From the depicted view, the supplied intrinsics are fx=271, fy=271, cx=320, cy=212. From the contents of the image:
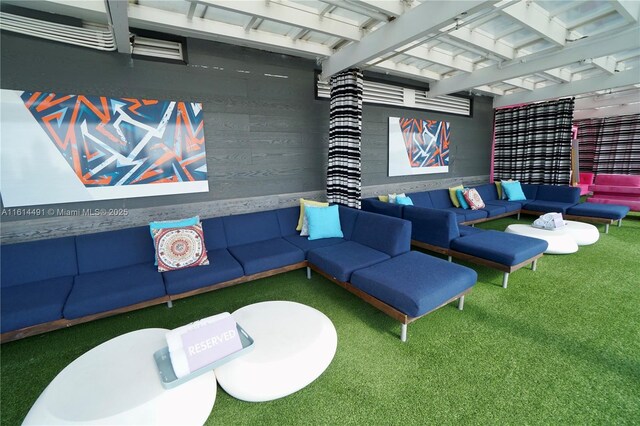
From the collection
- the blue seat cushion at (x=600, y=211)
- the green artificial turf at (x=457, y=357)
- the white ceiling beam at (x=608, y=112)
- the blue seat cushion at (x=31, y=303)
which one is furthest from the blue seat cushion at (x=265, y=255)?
the white ceiling beam at (x=608, y=112)

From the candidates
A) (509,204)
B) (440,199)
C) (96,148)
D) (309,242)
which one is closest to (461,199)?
(440,199)

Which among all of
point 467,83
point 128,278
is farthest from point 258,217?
point 467,83

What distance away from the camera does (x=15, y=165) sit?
2328mm

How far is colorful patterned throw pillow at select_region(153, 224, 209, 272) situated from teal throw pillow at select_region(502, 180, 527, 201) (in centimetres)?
580

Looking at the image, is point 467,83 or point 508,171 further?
point 508,171

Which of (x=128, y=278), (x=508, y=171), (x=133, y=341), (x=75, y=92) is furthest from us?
(x=508, y=171)

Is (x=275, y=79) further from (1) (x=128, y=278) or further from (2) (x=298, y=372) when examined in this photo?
(2) (x=298, y=372)

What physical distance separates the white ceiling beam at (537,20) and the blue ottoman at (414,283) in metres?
2.31

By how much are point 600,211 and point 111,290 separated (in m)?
6.51

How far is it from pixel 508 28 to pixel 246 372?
399 centimetres

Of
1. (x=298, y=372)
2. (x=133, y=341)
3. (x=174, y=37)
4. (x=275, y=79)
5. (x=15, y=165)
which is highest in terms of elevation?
(x=174, y=37)

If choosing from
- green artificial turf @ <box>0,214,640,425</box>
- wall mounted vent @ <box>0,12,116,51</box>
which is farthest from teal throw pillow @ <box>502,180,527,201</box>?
wall mounted vent @ <box>0,12,116,51</box>

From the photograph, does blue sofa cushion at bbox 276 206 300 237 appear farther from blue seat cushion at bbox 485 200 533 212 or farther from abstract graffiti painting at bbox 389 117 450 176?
blue seat cushion at bbox 485 200 533 212

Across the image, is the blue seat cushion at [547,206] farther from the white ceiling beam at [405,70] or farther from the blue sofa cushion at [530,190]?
the white ceiling beam at [405,70]
